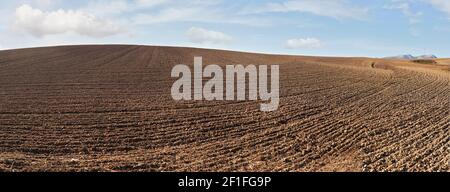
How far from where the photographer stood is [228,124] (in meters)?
16.0

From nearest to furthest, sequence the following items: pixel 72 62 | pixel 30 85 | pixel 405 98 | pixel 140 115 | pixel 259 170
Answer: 1. pixel 259 170
2. pixel 140 115
3. pixel 405 98
4. pixel 30 85
5. pixel 72 62

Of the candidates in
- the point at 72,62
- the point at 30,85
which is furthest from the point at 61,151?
the point at 72,62

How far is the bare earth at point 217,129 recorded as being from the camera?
37.8 feet

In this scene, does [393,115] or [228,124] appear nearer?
[228,124]

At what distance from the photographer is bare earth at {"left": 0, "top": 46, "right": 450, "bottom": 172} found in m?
11.5

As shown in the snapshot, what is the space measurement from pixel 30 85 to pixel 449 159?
21.2m

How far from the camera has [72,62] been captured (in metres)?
39.3

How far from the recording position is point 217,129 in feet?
50.2

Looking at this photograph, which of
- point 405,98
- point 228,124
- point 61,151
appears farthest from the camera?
point 405,98

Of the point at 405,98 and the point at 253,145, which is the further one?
the point at 405,98

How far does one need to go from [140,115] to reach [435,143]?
9.55 metres

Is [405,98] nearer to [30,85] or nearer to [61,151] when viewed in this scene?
[61,151]
